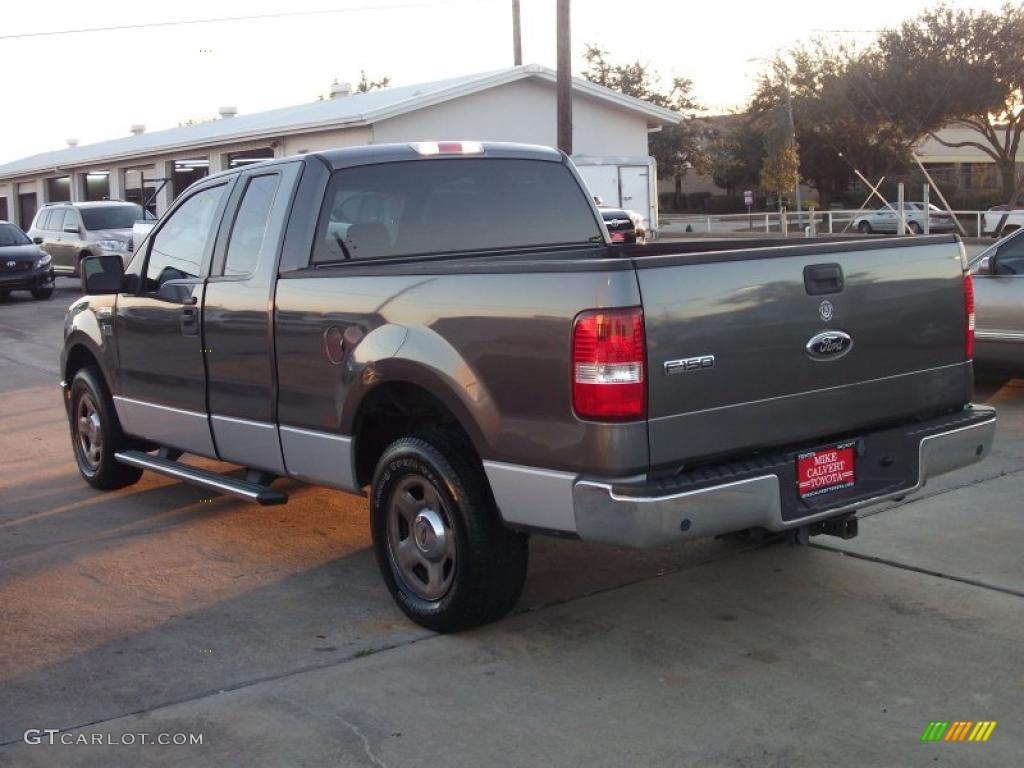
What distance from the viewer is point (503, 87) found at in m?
31.5

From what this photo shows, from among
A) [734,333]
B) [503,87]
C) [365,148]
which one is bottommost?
[734,333]

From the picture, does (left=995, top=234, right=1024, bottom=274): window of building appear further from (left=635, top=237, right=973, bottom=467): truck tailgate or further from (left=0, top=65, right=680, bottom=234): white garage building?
(left=0, top=65, right=680, bottom=234): white garage building

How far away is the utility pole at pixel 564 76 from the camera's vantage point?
2203cm

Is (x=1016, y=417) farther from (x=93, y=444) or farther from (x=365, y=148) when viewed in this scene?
(x=93, y=444)

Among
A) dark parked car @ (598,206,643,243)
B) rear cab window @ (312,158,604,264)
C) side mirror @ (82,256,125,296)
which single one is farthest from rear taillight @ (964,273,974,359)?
dark parked car @ (598,206,643,243)

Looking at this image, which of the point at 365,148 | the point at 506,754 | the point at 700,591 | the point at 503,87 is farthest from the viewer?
the point at 503,87

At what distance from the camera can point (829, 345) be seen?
16.0 ft

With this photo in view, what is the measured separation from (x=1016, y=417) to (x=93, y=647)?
7.10m

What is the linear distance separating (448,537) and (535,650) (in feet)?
1.89

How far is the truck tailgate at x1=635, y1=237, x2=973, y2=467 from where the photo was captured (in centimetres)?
446

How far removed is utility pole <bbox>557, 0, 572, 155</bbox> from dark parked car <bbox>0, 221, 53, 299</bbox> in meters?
10.5

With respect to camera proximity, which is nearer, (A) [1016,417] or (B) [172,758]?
(B) [172,758]

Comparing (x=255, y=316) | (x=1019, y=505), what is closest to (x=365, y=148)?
(x=255, y=316)

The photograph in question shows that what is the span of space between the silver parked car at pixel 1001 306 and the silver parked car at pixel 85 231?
19.0 meters
